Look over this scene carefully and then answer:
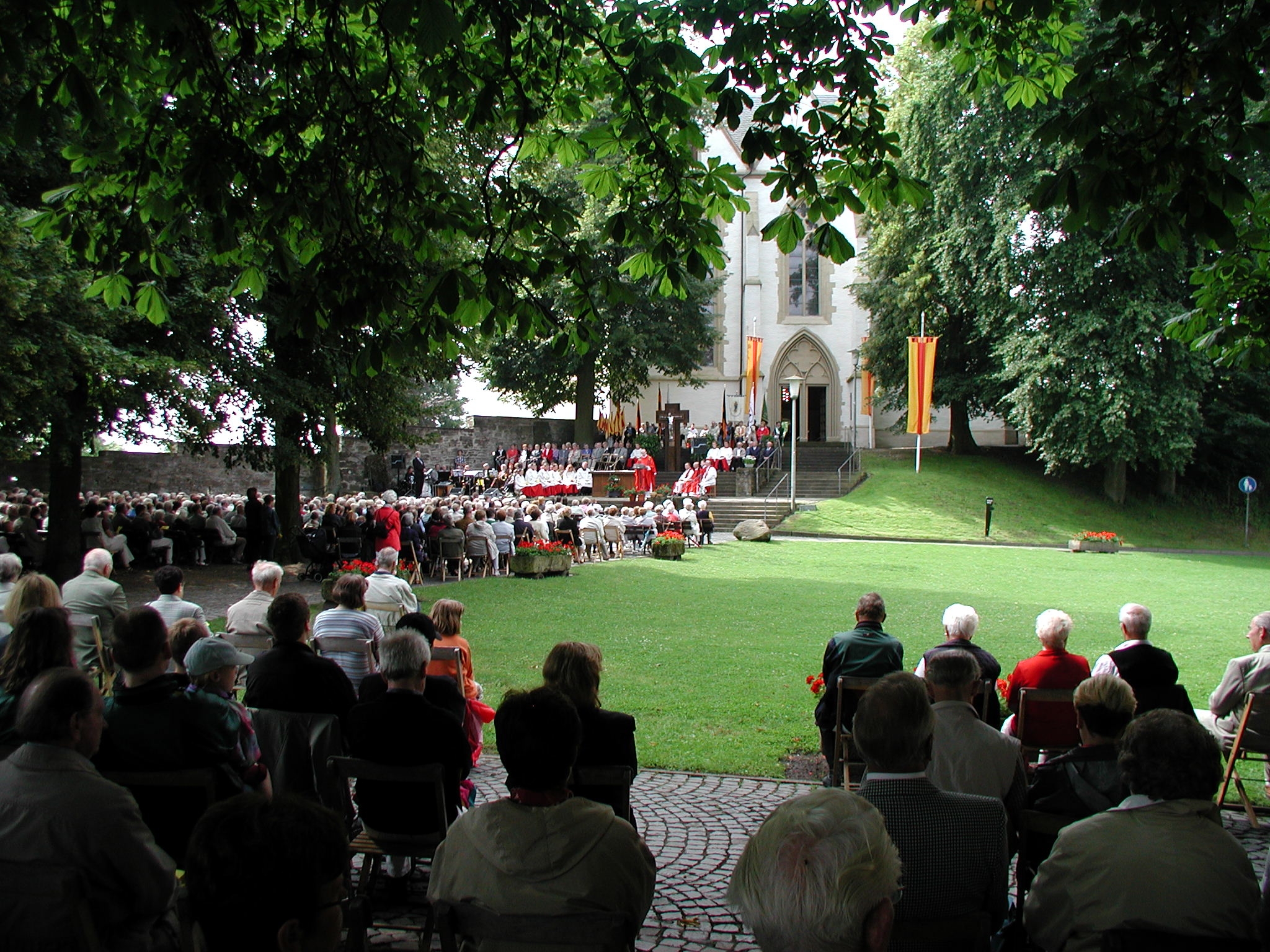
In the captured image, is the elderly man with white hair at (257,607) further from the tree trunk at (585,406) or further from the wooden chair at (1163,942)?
the tree trunk at (585,406)

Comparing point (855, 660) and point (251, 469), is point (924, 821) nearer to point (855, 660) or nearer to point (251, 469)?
point (855, 660)

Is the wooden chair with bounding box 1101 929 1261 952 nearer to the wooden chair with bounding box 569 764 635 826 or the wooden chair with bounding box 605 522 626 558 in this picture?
the wooden chair with bounding box 569 764 635 826

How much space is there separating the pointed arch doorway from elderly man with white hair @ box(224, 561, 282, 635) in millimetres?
39045

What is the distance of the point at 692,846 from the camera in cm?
504

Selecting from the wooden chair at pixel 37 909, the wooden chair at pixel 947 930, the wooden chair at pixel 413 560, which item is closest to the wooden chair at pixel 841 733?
the wooden chair at pixel 947 930

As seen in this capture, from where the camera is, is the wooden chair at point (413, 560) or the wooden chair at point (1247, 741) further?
the wooden chair at point (413, 560)

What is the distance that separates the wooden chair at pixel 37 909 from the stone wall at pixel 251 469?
911 inches

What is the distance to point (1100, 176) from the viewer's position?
4.14 m

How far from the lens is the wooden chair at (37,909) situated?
2.62 metres

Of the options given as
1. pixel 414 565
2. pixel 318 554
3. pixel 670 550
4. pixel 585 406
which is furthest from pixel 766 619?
pixel 585 406

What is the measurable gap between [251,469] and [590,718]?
1226 inches

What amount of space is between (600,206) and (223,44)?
98.7 feet

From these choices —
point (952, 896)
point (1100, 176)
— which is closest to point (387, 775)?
point (952, 896)

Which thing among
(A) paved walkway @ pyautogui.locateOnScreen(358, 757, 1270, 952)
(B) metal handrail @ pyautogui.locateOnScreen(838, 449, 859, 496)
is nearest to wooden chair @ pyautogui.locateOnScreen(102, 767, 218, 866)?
(A) paved walkway @ pyautogui.locateOnScreen(358, 757, 1270, 952)
